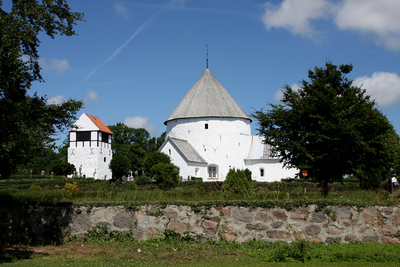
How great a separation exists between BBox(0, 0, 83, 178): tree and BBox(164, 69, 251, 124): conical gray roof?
30.9 metres

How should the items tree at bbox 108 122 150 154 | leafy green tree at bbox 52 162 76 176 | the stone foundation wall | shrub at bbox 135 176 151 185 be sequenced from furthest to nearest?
tree at bbox 108 122 150 154 < leafy green tree at bbox 52 162 76 176 < shrub at bbox 135 176 151 185 < the stone foundation wall

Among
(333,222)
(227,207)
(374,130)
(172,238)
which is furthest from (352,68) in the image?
(172,238)

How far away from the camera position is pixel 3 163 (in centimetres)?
748

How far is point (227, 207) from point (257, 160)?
3224cm

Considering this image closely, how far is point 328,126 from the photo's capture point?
1043cm

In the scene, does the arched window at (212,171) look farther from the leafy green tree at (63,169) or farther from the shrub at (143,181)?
the leafy green tree at (63,169)

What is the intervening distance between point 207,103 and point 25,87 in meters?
32.6

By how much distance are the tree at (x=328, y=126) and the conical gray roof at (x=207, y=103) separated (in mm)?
26471

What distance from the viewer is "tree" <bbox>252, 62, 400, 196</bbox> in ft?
34.7

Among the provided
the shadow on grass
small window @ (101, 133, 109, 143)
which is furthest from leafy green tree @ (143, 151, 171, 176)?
the shadow on grass

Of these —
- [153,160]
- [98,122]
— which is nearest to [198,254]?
[153,160]

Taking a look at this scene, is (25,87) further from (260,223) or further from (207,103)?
(207,103)

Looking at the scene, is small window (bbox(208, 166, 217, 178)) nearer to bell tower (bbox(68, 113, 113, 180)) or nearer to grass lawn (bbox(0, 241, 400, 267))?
bell tower (bbox(68, 113, 113, 180))

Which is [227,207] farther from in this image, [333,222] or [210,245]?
[333,222]
